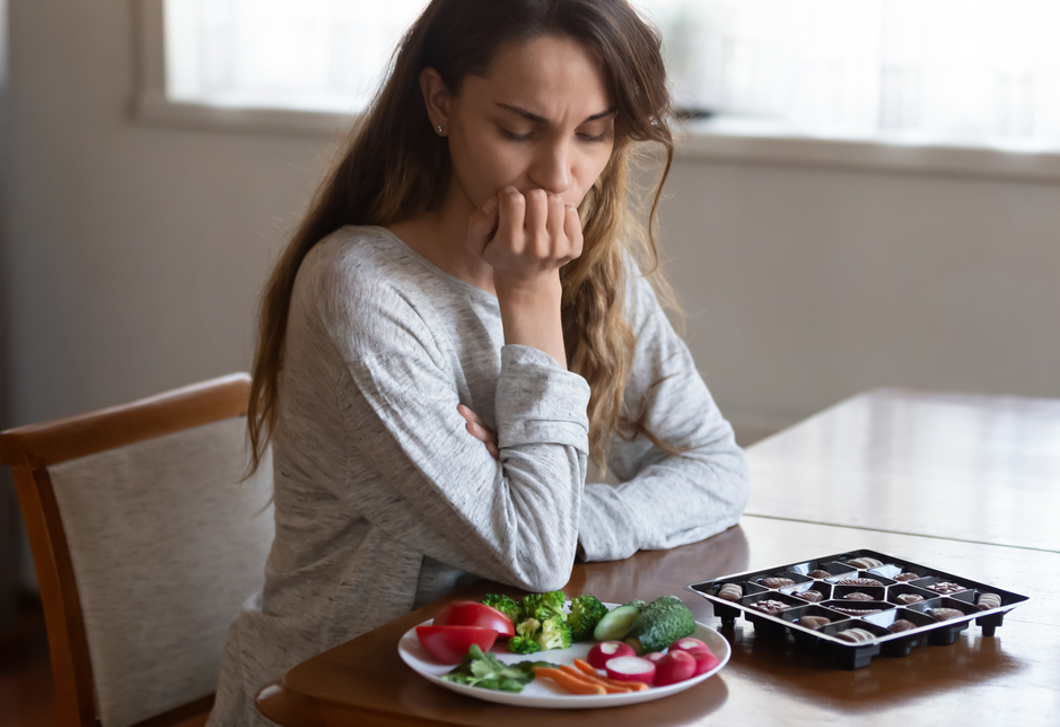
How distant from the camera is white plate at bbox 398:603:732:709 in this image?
732 mm

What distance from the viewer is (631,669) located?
770 mm

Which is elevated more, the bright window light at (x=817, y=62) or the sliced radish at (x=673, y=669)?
the bright window light at (x=817, y=62)

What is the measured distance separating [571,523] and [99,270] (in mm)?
2514

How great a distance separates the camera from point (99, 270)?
319 centimetres

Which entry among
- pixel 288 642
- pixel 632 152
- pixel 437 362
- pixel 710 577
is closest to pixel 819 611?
pixel 710 577

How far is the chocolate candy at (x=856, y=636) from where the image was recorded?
2.71ft

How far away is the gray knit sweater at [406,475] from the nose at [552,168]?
0.15 metres

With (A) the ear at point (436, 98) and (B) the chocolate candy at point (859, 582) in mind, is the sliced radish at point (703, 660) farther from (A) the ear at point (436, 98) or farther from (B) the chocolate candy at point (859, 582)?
(A) the ear at point (436, 98)

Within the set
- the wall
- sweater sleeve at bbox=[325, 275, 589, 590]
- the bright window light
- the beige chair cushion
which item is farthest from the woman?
the wall

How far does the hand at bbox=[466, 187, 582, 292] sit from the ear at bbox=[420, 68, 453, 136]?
11 cm

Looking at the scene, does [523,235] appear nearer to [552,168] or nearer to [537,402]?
[552,168]

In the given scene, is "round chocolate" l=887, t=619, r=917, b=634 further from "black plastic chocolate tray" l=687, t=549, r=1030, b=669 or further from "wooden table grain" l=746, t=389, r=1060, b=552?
"wooden table grain" l=746, t=389, r=1060, b=552

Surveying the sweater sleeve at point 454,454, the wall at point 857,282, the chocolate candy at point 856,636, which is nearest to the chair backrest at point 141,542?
the sweater sleeve at point 454,454

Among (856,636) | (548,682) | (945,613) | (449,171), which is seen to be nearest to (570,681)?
(548,682)
